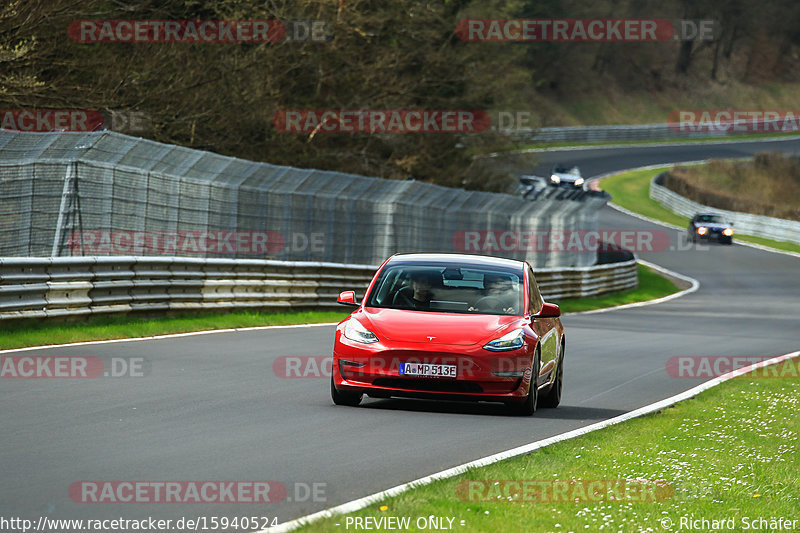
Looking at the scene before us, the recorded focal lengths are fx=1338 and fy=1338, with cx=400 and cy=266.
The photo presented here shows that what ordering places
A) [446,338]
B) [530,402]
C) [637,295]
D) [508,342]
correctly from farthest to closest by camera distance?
[637,295]
[530,402]
[508,342]
[446,338]

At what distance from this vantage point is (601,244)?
148 feet

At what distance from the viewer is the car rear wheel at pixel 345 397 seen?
38.3 feet

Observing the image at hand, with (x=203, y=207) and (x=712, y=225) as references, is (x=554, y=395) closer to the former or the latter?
(x=203, y=207)

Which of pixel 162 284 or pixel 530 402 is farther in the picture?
pixel 162 284

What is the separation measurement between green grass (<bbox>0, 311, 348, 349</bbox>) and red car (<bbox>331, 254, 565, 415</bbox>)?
208 inches

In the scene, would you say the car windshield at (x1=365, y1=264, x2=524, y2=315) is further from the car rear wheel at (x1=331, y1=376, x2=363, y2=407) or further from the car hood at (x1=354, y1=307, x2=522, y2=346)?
the car rear wheel at (x1=331, y1=376, x2=363, y2=407)

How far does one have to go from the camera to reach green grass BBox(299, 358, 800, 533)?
662 cm

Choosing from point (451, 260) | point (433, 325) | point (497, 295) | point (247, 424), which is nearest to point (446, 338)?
point (433, 325)

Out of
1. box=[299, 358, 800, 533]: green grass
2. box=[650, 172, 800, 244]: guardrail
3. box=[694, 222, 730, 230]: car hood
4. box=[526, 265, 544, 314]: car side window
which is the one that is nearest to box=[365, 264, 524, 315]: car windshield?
box=[526, 265, 544, 314]: car side window

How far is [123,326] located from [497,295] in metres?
7.58

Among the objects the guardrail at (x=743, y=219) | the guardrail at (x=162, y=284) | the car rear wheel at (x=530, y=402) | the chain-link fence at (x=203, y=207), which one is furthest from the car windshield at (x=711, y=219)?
the car rear wheel at (x=530, y=402)

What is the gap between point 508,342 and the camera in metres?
11.5

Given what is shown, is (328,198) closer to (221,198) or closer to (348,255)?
(348,255)

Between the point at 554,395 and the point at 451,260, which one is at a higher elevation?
the point at 451,260
